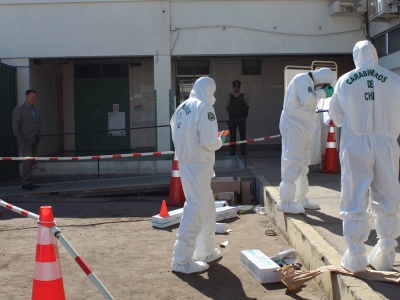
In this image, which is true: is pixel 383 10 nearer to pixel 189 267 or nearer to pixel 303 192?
pixel 303 192

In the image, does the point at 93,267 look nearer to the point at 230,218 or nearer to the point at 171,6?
the point at 230,218

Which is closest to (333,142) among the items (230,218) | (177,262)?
(230,218)

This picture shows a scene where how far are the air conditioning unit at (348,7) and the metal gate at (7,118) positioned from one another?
813cm

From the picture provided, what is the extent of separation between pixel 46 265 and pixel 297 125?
378 cm

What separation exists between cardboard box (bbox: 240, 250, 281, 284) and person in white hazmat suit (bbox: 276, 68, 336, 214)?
1.38 m

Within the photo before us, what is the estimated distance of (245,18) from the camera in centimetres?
1338

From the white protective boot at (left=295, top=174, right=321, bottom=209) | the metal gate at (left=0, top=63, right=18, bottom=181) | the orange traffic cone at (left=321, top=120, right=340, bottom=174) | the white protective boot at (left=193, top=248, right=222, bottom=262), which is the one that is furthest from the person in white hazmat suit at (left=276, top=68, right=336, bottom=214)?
the metal gate at (left=0, top=63, right=18, bottom=181)

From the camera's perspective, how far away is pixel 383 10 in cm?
1108

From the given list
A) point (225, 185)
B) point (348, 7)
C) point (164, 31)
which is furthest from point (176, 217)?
point (348, 7)

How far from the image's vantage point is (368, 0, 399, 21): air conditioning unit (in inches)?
434

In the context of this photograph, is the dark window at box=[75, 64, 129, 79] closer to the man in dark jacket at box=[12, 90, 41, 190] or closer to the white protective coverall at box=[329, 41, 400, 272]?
the man in dark jacket at box=[12, 90, 41, 190]

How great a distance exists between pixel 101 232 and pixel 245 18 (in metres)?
7.76

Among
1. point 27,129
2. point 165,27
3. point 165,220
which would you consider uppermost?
point 165,27

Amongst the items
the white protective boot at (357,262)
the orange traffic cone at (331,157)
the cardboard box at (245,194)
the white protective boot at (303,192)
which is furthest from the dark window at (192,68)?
the white protective boot at (357,262)
